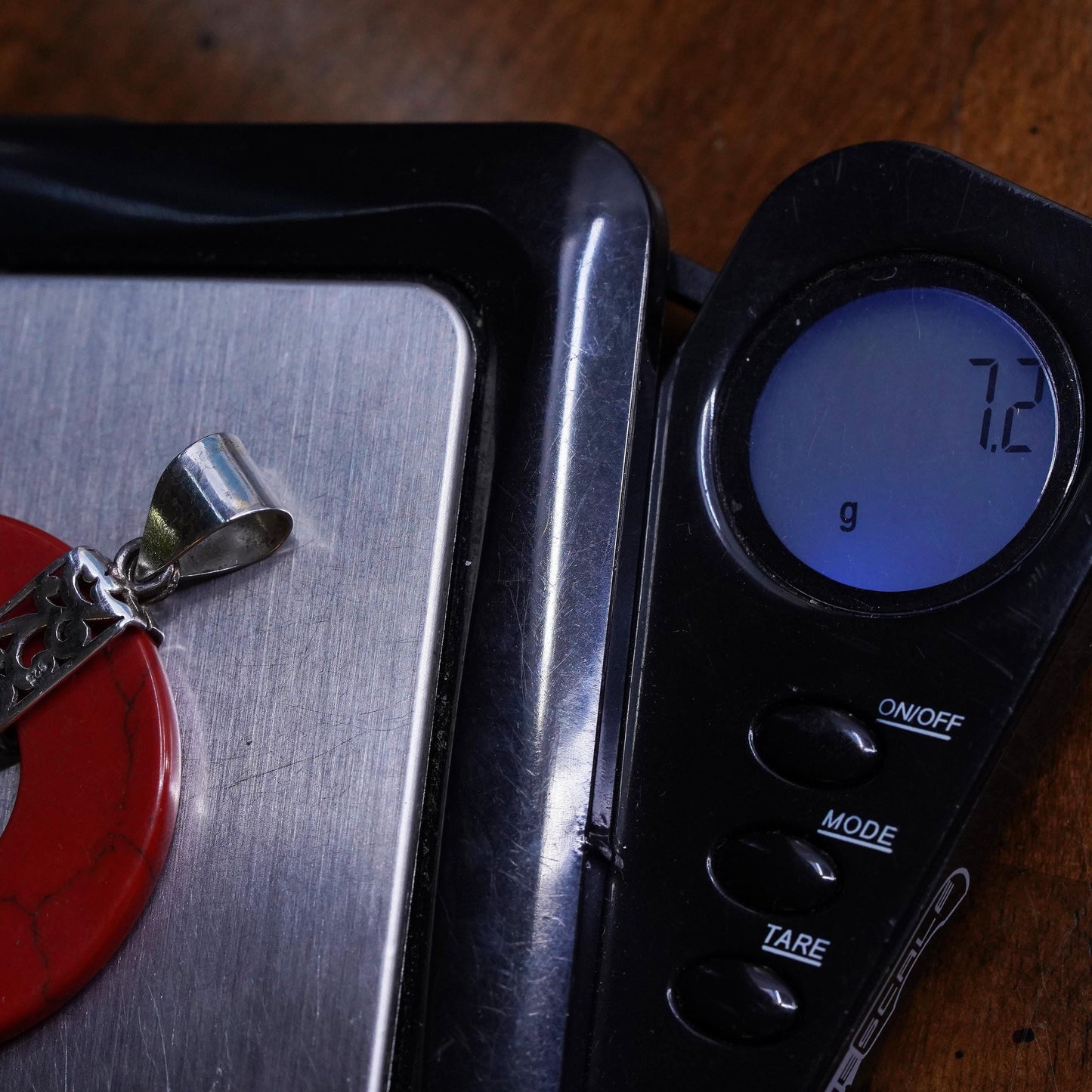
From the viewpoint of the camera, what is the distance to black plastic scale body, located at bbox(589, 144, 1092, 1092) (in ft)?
0.99

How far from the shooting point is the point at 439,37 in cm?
51

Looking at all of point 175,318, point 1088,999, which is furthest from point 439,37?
point 1088,999

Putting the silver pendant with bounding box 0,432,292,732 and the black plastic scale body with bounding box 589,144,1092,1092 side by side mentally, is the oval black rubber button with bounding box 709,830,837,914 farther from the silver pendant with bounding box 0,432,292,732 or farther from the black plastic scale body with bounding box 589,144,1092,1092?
the silver pendant with bounding box 0,432,292,732

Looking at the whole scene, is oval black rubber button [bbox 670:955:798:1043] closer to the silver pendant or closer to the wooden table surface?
the wooden table surface

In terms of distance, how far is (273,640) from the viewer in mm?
333

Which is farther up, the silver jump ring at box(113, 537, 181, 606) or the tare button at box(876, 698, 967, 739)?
the tare button at box(876, 698, 967, 739)

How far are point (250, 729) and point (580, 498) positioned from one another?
121 mm

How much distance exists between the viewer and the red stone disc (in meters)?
0.31

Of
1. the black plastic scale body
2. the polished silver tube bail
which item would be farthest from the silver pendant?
the black plastic scale body

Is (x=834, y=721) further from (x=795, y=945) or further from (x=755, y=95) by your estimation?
(x=755, y=95)

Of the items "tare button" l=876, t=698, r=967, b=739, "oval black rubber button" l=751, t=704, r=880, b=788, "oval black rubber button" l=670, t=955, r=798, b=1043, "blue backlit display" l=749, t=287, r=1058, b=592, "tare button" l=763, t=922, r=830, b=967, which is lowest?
"oval black rubber button" l=670, t=955, r=798, b=1043

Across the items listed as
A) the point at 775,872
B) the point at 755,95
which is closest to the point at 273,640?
the point at 775,872

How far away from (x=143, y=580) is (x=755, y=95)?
1.03ft

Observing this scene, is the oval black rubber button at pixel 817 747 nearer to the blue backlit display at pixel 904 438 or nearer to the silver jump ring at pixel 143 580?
the blue backlit display at pixel 904 438
